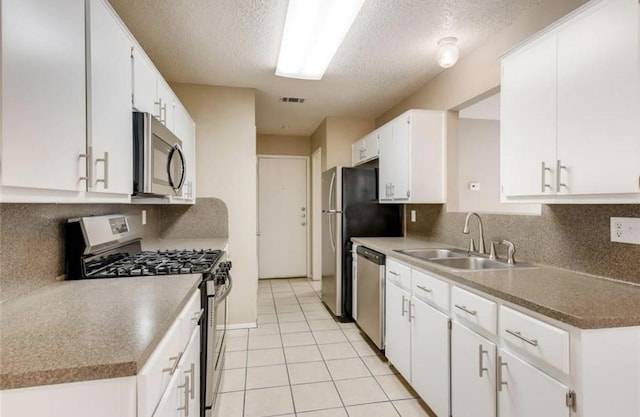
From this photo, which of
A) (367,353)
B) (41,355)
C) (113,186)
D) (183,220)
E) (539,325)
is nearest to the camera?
(41,355)

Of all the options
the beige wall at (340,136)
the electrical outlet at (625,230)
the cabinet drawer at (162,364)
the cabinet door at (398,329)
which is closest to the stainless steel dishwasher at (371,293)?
the cabinet door at (398,329)

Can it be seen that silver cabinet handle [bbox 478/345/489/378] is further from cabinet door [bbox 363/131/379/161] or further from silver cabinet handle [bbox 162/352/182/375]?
cabinet door [bbox 363/131/379/161]

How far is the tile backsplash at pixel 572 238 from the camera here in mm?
1470

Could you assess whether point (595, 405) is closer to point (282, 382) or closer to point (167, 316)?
point (167, 316)

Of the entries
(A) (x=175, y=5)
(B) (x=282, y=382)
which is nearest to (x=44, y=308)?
(B) (x=282, y=382)

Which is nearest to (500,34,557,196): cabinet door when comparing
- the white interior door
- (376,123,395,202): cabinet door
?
(376,123,395,202): cabinet door

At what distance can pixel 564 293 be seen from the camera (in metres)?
1.31

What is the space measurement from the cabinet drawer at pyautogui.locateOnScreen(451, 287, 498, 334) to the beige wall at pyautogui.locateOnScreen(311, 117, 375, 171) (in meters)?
2.95

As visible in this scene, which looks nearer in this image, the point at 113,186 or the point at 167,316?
the point at 167,316

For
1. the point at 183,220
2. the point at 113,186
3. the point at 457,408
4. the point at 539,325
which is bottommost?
the point at 457,408

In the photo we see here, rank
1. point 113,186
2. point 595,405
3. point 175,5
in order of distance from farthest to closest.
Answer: point 175,5
point 113,186
point 595,405

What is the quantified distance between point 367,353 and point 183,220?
2190mm

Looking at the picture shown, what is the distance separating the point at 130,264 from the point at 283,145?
4.05 m

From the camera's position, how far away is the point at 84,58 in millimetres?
1183
